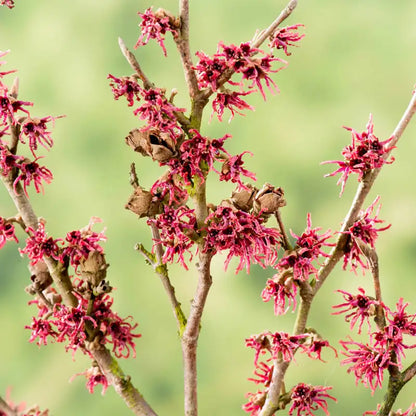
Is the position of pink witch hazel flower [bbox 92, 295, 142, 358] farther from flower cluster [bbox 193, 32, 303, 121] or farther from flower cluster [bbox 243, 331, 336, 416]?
flower cluster [bbox 193, 32, 303, 121]

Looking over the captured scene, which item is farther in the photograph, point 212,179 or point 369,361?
point 212,179

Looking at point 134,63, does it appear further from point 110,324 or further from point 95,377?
point 95,377

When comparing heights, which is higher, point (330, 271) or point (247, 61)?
point (247, 61)

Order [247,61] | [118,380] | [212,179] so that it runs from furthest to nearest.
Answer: [212,179]
[118,380]
[247,61]

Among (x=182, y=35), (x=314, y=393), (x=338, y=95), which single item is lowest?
(x=314, y=393)

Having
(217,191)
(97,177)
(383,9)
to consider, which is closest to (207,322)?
(217,191)

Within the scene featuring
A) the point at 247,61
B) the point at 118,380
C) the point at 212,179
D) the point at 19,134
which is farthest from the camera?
the point at 212,179

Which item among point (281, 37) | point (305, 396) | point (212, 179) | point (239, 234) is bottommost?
point (305, 396)

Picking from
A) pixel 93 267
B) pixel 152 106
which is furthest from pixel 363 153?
pixel 93 267

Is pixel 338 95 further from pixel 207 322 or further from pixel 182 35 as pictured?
pixel 182 35
